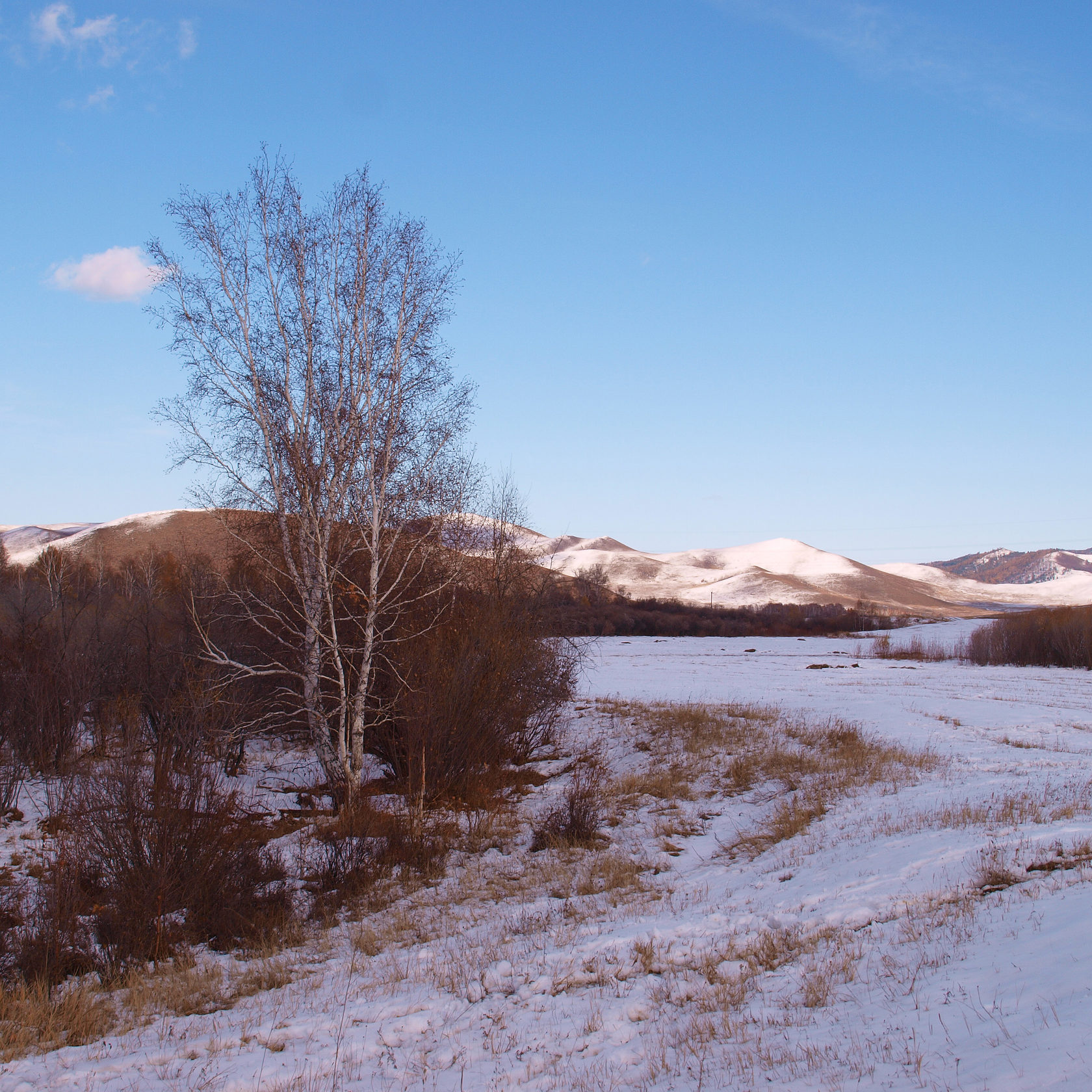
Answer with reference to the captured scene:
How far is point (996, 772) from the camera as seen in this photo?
14.1 metres

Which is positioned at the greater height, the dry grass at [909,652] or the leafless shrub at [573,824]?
the leafless shrub at [573,824]

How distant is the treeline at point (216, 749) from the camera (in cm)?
940

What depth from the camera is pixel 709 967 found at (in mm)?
6871

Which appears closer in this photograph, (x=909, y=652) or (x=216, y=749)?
(x=216, y=749)

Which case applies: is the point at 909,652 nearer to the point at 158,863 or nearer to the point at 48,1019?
the point at 158,863

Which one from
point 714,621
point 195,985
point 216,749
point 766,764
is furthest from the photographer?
point 714,621

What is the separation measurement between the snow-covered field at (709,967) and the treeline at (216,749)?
120 cm

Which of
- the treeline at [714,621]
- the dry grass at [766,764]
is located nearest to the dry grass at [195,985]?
the dry grass at [766,764]

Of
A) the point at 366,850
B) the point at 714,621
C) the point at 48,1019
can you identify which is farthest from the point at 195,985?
the point at 714,621

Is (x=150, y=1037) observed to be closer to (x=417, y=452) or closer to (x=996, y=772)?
(x=417, y=452)

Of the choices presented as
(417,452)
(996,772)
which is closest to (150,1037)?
(417,452)

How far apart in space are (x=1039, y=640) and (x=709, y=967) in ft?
185

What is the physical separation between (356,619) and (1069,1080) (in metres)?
14.0

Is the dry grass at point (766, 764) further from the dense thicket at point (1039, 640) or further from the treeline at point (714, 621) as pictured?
the treeline at point (714, 621)
